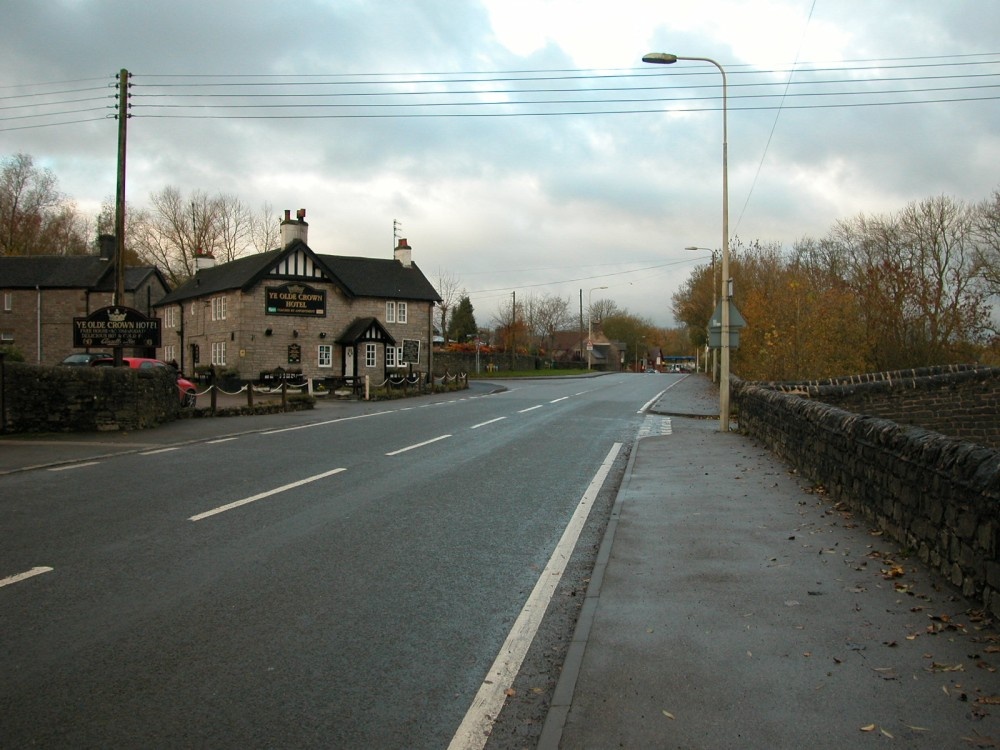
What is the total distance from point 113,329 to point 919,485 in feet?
65.1

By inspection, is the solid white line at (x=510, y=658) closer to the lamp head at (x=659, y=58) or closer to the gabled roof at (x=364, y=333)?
the lamp head at (x=659, y=58)

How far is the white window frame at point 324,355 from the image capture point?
45.0 metres

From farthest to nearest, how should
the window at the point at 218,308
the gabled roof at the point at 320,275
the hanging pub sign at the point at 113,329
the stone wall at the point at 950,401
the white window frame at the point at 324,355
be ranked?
the white window frame at the point at 324,355 < the window at the point at 218,308 < the gabled roof at the point at 320,275 < the stone wall at the point at 950,401 < the hanging pub sign at the point at 113,329

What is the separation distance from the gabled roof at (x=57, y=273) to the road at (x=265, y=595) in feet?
147

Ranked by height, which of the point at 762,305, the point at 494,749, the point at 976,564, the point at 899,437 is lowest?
the point at 494,749

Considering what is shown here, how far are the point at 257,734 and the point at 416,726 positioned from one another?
75 cm

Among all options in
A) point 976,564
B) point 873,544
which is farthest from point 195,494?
point 976,564

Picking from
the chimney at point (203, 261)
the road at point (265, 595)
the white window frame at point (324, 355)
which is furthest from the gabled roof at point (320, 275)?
the road at point (265, 595)

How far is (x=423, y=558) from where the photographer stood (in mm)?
6945

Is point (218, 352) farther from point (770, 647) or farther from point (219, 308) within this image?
point (770, 647)

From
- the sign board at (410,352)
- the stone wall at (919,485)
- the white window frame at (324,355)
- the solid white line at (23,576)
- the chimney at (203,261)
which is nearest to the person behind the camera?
the stone wall at (919,485)

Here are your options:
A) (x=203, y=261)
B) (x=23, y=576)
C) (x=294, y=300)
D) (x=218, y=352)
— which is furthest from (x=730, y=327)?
(x=203, y=261)

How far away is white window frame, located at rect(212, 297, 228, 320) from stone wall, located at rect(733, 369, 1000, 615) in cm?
3827

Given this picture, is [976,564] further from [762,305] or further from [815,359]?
[762,305]
